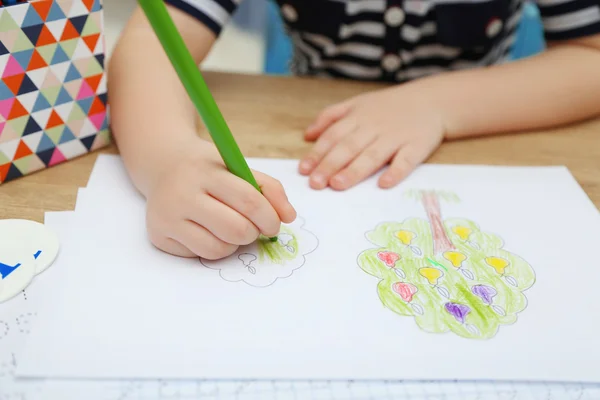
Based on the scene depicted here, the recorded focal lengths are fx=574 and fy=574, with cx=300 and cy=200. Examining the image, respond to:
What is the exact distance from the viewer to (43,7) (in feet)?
1.36

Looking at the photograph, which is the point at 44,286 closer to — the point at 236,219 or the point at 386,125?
the point at 236,219

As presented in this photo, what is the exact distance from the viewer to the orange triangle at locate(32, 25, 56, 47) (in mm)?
423

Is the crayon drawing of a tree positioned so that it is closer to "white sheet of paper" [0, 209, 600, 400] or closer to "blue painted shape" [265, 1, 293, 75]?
"white sheet of paper" [0, 209, 600, 400]

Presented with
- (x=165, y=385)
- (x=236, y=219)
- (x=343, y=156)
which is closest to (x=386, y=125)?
(x=343, y=156)

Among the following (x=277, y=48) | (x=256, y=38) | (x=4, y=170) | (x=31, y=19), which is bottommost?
(x=256, y=38)

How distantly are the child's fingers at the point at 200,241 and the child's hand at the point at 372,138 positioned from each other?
4.9 inches

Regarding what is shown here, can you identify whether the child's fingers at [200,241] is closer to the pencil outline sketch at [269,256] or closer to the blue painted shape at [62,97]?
the pencil outline sketch at [269,256]

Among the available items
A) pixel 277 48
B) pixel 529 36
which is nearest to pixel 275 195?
pixel 277 48

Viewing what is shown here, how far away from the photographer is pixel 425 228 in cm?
44

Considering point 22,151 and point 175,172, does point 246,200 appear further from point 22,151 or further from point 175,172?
point 22,151

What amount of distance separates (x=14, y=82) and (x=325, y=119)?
0.27 metres

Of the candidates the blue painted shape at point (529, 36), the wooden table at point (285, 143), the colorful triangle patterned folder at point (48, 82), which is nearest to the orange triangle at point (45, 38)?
the colorful triangle patterned folder at point (48, 82)

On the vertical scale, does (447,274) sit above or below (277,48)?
above

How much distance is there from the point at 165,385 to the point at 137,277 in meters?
0.09
